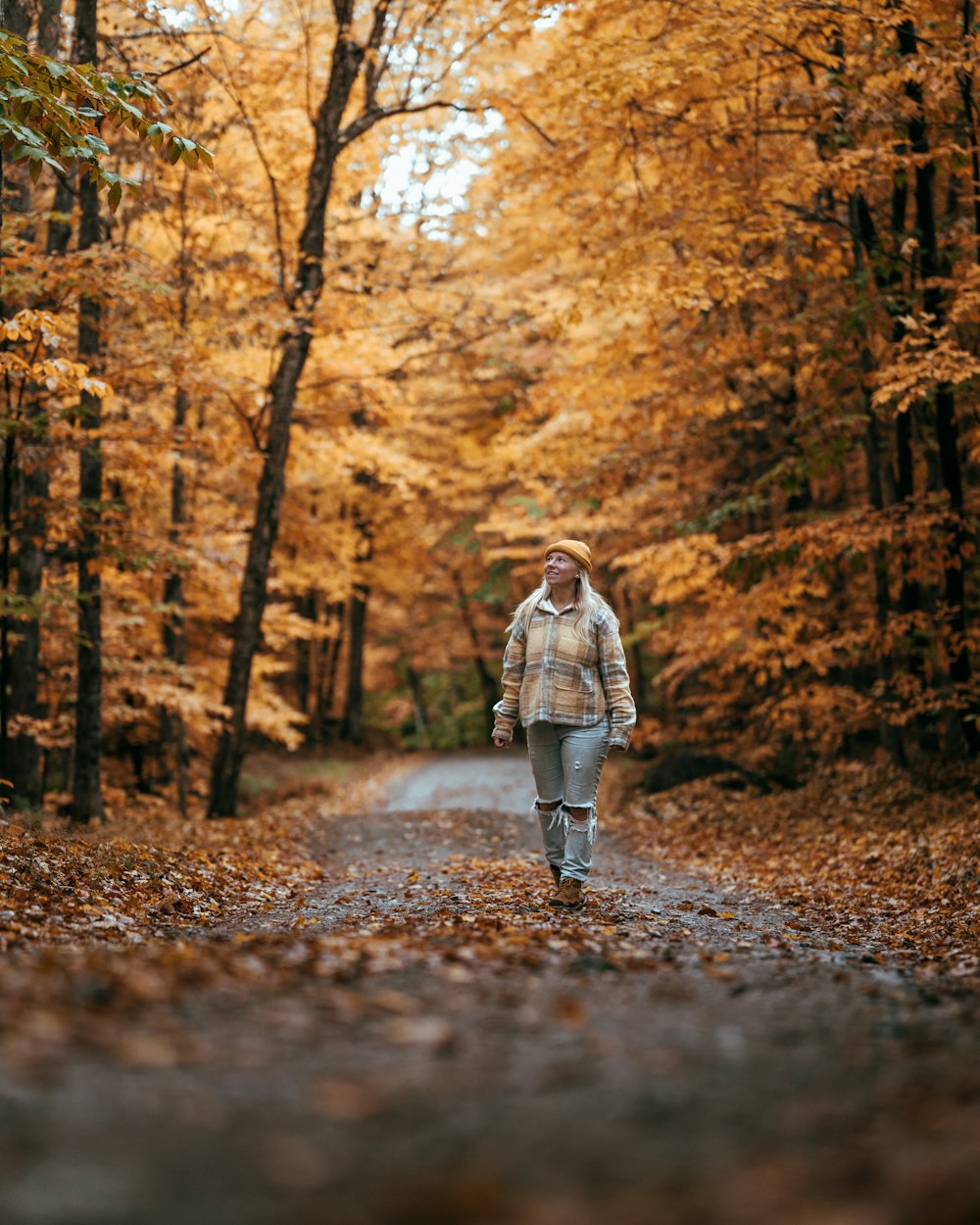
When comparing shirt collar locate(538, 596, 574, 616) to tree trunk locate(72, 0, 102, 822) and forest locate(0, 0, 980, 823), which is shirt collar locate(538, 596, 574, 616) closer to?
forest locate(0, 0, 980, 823)

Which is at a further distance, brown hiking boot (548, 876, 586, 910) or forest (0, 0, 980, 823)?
forest (0, 0, 980, 823)

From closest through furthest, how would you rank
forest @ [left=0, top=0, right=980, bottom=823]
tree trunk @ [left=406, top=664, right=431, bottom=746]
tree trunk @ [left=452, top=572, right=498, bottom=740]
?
1. forest @ [left=0, top=0, right=980, bottom=823]
2. tree trunk @ [left=452, top=572, right=498, bottom=740]
3. tree trunk @ [left=406, top=664, right=431, bottom=746]

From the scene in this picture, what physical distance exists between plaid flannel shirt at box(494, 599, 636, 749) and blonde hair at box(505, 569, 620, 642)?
1.2 inches

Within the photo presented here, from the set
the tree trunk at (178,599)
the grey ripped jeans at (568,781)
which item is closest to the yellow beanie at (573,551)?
the grey ripped jeans at (568,781)

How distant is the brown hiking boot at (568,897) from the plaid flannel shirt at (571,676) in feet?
3.11

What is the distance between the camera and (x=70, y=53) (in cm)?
1071

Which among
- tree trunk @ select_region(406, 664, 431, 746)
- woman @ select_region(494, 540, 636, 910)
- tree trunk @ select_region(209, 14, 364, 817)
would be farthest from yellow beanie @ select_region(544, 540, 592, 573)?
tree trunk @ select_region(406, 664, 431, 746)

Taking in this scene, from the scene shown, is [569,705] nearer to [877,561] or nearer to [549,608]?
[549,608]

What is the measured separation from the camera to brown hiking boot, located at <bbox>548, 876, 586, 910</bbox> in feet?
22.5

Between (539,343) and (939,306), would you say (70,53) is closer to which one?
(939,306)

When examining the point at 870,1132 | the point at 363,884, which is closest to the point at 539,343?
the point at 363,884

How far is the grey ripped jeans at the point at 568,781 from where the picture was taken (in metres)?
6.91

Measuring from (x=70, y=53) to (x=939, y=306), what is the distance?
9069mm

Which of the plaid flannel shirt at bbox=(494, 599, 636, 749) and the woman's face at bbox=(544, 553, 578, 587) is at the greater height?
the woman's face at bbox=(544, 553, 578, 587)
